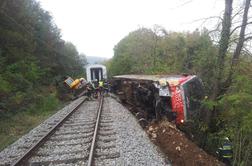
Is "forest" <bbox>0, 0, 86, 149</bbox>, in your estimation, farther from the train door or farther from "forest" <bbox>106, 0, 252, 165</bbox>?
"forest" <bbox>106, 0, 252, 165</bbox>

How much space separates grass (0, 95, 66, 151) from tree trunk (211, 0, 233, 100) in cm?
743

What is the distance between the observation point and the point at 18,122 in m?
12.5

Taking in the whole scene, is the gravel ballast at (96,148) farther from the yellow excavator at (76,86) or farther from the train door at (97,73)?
the train door at (97,73)

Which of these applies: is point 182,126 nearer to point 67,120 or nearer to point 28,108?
point 67,120

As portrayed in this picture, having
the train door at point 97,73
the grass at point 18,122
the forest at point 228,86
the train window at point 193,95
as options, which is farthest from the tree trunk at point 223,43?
the train door at point 97,73

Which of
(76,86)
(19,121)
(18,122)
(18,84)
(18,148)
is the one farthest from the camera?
(76,86)

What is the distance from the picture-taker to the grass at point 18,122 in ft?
32.8

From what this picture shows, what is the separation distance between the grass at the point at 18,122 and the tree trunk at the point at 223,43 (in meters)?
7.43

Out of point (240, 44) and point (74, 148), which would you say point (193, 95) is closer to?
point (240, 44)

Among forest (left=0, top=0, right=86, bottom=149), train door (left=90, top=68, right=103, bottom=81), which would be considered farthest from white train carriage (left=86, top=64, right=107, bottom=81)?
forest (left=0, top=0, right=86, bottom=149)

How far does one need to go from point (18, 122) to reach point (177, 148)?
829cm

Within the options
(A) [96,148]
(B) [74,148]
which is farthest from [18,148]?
(A) [96,148]

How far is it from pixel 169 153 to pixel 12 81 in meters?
13.1

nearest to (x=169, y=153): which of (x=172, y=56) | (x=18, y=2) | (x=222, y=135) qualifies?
(x=222, y=135)
